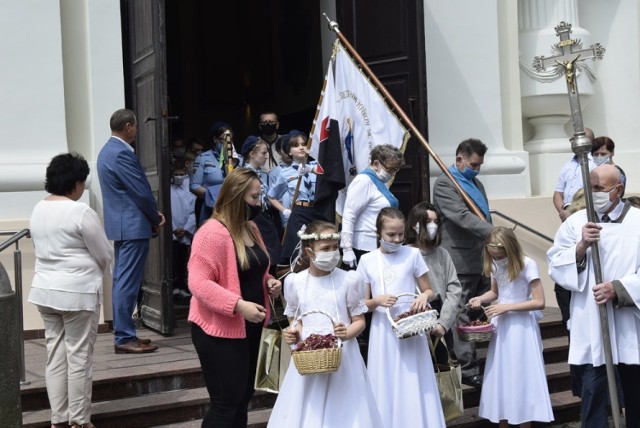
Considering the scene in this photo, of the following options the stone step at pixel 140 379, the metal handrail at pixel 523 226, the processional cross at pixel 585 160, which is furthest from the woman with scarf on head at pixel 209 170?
the processional cross at pixel 585 160

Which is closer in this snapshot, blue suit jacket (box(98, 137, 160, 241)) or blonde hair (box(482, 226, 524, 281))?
blonde hair (box(482, 226, 524, 281))

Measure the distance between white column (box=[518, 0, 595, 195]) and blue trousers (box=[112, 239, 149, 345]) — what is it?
5741 millimetres

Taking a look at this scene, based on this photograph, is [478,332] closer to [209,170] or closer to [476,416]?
[476,416]

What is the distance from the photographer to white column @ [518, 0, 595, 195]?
11648 mm

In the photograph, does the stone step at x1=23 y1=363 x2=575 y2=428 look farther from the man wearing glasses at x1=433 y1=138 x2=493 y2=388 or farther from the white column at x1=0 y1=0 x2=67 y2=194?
the white column at x1=0 y1=0 x2=67 y2=194

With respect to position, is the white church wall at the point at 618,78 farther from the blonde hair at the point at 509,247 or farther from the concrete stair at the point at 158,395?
the blonde hair at the point at 509,247

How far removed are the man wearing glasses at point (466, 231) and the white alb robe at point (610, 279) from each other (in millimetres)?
1353

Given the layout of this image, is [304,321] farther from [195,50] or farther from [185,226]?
[195,50]

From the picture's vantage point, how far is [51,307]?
5.95 meters

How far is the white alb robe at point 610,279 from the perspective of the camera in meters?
5.93

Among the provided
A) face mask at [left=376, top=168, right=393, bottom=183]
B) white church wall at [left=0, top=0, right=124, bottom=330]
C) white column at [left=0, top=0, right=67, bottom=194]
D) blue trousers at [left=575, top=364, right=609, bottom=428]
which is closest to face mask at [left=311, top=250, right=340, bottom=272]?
blue trousers at [left=575, top=364, right=609, bottom=428]

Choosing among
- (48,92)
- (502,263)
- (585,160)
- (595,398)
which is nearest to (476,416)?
(502,263)

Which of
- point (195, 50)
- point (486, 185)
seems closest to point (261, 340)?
point (486, 185)

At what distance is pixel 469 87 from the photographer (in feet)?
36.2
